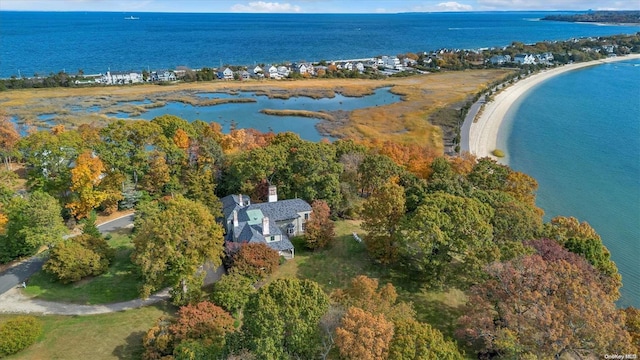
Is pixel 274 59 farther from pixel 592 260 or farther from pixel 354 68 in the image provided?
pixel 592 260

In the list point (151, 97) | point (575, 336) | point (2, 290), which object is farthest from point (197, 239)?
point (151, 97)

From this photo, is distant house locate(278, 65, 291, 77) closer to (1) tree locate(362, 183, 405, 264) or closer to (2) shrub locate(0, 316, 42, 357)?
(1) tree locate(362, 183, 405, 264)

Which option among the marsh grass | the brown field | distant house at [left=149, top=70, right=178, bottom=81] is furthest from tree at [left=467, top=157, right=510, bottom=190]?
distant house at [left=149, top=70, right=178, bottom=81]

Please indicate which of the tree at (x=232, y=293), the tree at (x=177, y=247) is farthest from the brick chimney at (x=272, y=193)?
the tree at (x=232, y=293)

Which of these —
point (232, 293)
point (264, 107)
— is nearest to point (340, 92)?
point (264, 107)

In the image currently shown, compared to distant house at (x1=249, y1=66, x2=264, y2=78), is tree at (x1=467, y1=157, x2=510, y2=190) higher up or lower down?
lower down

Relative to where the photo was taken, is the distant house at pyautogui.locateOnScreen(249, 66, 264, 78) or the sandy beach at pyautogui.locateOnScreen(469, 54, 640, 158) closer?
the sandy beach at pyautogui.locateOnScreen(469, 54, 640, 158)

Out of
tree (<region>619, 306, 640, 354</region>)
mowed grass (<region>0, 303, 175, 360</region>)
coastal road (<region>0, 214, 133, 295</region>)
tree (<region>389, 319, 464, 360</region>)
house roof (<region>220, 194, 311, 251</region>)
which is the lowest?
mowed grass (<region>0, 303, 175, 360</region>)
